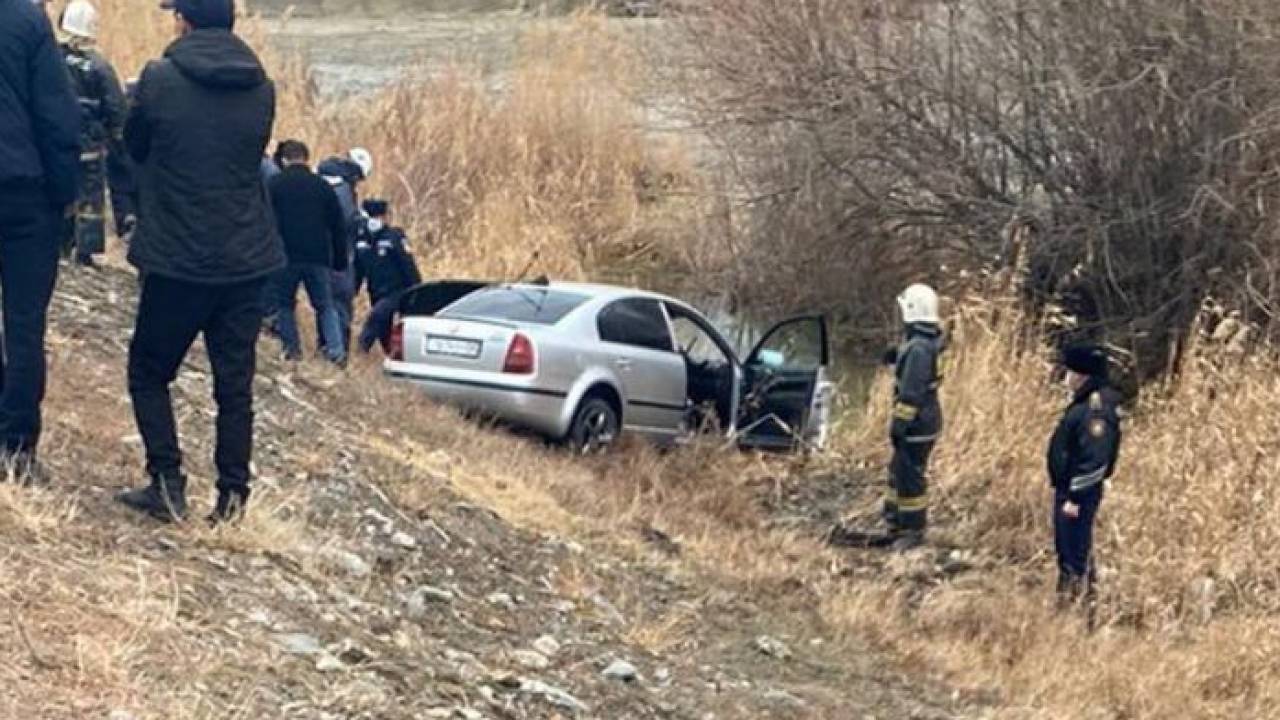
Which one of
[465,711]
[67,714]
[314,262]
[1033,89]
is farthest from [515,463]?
[1033,89]

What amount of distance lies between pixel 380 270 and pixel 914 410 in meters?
4.58

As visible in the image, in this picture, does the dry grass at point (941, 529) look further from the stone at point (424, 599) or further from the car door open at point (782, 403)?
the stone at point (424, 599)

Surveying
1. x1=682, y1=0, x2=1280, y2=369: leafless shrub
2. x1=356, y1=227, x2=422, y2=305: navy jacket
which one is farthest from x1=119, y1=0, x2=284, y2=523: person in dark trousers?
x1=682, y1=0, x2=1280, y2=369: leafless shrub

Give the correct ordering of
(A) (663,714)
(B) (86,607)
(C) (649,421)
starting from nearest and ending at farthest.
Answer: (B) (86,607) < (A) (663,714) < (C) (649,421)

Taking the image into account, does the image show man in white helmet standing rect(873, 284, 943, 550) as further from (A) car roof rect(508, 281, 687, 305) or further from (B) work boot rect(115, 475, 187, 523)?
(B) work boot rect(115, 475, 187, 523)

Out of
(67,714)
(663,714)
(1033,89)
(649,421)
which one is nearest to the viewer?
(67,714)

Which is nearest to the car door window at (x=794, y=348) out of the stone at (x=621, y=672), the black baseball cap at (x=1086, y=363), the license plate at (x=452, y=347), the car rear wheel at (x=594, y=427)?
the car rear wheel at (x=594, y=427)

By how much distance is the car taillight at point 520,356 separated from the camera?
14.3 m

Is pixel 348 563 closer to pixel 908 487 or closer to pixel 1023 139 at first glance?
pixel 908 487

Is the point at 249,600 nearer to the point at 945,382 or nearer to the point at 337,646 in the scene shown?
the point at 337,646

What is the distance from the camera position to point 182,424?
10430mm

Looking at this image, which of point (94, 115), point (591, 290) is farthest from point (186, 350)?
point (591, 290)

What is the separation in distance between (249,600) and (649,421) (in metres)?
8.45

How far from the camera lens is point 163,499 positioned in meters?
7.65
